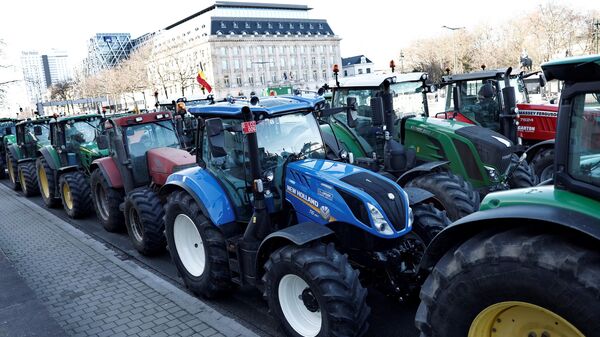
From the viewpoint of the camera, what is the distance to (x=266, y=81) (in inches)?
3713

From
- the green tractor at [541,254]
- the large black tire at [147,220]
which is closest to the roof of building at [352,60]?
the large black tire at [147,220]

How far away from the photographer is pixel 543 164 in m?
8.39

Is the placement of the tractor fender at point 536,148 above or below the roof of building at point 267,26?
below

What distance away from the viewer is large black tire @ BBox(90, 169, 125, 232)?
859 centimetres

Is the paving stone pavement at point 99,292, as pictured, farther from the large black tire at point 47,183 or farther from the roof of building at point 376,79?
the roof of building at point 376,79

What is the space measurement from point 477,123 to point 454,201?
11.2ft

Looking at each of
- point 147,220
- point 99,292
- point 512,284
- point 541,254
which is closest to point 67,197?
point 147,220

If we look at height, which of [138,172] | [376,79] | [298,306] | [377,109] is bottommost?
[298,306]

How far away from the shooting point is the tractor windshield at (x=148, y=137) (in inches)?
331

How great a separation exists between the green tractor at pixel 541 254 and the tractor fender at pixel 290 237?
135 centimetres

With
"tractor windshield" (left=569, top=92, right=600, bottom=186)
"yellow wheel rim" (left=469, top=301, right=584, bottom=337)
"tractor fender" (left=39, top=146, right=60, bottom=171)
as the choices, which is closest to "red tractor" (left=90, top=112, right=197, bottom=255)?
"tractor fender" (left=39, top=146, right=60, bottom=171)

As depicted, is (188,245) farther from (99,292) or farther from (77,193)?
(77,193)

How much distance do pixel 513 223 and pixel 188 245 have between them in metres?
4.18

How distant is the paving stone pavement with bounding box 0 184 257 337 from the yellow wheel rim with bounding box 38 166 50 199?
8.55ft
